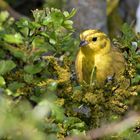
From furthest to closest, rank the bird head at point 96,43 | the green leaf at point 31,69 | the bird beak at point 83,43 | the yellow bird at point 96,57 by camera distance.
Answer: the bird head at point 96,43 < the bird beak at point 83,43 < the yellow bird at point 96,57 < the green leaf at point 31,69

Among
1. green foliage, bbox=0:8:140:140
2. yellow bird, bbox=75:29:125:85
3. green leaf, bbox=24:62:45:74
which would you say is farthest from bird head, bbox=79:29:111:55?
green leaf, bbox=24:62:45:74

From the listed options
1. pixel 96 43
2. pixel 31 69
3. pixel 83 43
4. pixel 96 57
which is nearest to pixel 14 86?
pixel 31 69

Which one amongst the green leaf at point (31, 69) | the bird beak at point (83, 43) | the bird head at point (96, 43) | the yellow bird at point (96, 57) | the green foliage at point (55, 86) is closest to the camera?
the green foliage at point (55, 86)

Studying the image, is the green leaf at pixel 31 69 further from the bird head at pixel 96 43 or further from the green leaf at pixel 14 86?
the bird head at pixel 96 43

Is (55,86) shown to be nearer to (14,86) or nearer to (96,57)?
(14,86)

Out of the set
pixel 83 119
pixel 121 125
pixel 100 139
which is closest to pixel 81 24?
pixel 83 119

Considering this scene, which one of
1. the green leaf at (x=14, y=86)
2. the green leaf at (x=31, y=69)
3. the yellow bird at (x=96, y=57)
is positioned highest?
the yellow bird at (x=96, y=57)

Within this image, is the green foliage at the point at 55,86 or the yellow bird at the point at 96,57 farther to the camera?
the yellow bird at the point at 96,57

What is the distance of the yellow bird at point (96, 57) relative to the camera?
3.67 metres

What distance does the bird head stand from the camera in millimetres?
4156

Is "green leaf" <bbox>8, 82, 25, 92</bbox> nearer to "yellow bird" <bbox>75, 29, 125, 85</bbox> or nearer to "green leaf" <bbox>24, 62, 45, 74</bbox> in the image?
"green leaf" <bbox>24, 62, 45, 74</bbox>

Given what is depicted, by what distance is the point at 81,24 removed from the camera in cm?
534

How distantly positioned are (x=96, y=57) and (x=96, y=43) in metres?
0.14

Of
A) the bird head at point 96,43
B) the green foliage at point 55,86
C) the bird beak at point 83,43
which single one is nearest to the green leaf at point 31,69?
the green foliage at point 55,86
